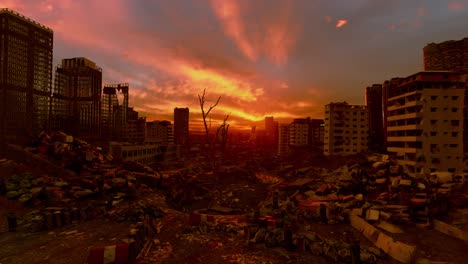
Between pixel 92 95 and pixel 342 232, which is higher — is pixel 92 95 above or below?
above

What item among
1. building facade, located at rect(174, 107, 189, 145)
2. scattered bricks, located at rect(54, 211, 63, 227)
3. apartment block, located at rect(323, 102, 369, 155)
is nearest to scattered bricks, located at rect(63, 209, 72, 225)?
scattered bricks, located at rect(54, 211, 63, 227)

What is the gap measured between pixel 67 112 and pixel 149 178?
76212 millimetres

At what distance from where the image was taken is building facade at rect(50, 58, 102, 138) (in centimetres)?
7581

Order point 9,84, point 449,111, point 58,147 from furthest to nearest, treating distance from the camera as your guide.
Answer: point 9,84 < point 449,111 < point 58,147

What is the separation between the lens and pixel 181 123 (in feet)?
378

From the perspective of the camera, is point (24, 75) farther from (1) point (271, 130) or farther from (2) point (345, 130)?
(1) point (271, 130)

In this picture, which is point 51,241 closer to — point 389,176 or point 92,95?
point 389,176

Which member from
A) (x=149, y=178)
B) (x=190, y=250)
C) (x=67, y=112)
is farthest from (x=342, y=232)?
(x=67, y=112)

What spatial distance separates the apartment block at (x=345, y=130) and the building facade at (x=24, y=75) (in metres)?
67.0

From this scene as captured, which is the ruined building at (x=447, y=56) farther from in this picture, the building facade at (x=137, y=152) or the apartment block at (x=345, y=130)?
the building facade at (x=137, y=152)

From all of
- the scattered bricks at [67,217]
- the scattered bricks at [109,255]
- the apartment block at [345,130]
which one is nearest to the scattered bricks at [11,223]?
the scattered bricks at [67,217]

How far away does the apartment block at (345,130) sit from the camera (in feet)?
178

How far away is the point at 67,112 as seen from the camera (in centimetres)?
7712

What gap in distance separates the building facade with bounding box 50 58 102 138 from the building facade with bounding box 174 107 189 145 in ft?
122
